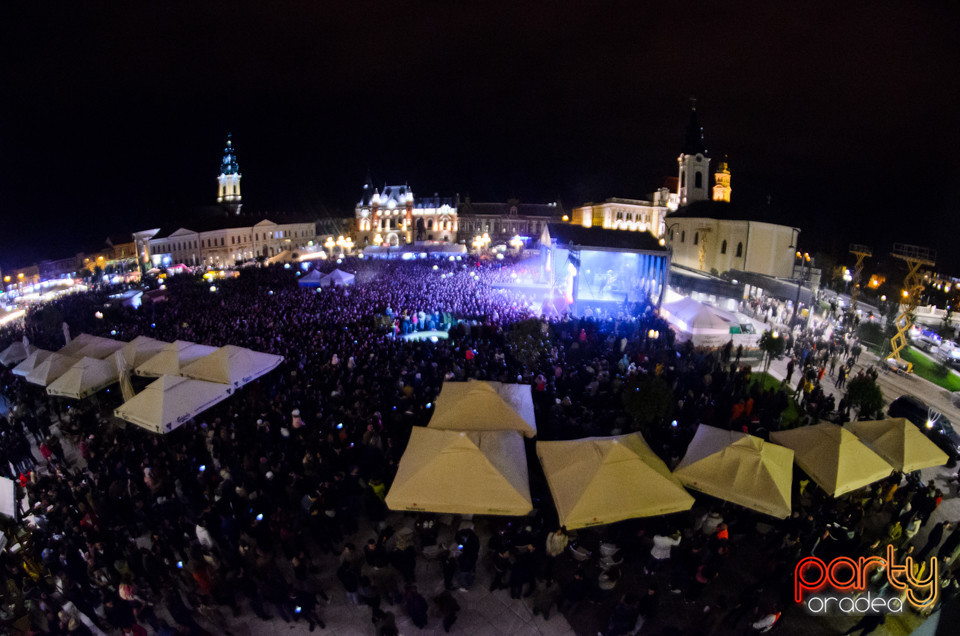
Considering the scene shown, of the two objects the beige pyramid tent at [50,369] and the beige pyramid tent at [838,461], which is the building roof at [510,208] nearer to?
the beige pyramid tent at [50,369]

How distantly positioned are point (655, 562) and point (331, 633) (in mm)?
4091

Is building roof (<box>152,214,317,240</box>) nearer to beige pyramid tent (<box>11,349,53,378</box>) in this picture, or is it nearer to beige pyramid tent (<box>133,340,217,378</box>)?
beige pyramid tent (<box>11,349,53,378</box>)

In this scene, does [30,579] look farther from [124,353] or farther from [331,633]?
[124,353]

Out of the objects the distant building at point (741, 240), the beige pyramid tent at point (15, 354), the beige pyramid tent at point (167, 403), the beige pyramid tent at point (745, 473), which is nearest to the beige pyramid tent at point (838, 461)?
the beige pyramid tent at point (745, 473)

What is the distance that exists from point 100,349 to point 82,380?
2.04 metres

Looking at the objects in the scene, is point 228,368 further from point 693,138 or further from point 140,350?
point 693,138

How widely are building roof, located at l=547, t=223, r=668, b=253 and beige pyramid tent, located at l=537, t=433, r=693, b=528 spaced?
51.3ft

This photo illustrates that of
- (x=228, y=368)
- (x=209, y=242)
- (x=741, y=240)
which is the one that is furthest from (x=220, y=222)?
(x=741, y=240)

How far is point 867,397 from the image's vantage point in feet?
30.8

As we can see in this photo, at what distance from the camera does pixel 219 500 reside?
653cm

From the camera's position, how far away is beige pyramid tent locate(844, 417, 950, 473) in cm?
700

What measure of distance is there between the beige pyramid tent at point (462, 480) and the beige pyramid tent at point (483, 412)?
125 centimetres

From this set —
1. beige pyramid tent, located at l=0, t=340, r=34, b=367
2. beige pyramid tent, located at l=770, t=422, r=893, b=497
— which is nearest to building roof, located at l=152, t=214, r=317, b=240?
beige pyramid tent, located at l=0, t=340, r=34, b=367

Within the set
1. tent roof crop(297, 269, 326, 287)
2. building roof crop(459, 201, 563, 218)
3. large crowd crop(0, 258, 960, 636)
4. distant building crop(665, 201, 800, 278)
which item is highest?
building roof crop(459, 201, 563, 218)
